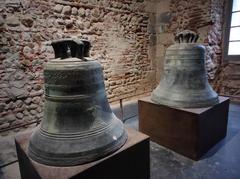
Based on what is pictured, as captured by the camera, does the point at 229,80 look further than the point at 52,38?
Yes

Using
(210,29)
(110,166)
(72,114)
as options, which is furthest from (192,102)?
(210,29)

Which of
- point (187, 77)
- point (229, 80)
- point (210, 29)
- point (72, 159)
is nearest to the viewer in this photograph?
point (72, 159)

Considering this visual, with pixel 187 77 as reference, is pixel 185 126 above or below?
below

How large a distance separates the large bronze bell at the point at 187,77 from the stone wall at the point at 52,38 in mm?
1791

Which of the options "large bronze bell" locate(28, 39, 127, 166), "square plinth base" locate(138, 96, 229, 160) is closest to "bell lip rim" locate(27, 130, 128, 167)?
"large bronze bell" locate(28, 39, 127, 166)

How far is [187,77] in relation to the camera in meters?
1.85

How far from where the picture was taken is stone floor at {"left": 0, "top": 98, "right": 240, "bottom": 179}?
1519 mm

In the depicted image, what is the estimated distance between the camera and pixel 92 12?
3.21 m

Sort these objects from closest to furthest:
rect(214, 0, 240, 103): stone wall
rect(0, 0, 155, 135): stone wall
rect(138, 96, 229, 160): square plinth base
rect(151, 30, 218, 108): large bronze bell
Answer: rect(138, 96, 229, 160): square plinth base < rect(151, 30, 218, 108): large bronze bell < rect(0, 0, 155, 135): stone wall < rect(214, 0, 240, 103): stone wall

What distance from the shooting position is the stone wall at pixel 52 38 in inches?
97.0

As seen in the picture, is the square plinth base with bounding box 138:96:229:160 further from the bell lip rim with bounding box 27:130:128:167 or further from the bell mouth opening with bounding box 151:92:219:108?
the bell lip rim with bounding box 27:130:128:167

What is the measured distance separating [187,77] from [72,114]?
4.16 feet

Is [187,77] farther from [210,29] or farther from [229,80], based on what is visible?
[229,80]

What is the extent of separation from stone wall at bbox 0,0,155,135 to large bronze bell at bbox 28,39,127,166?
1.75 meters
